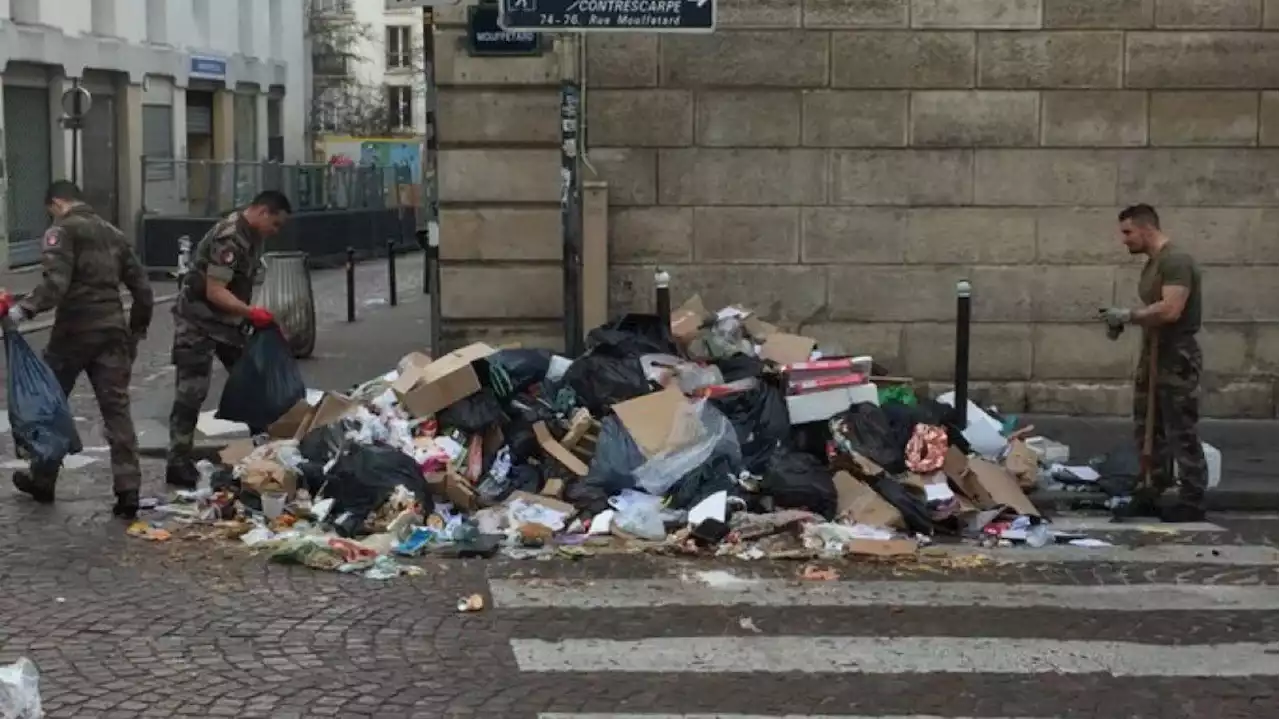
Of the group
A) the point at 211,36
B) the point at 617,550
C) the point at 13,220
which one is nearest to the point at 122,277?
the point at 617,550

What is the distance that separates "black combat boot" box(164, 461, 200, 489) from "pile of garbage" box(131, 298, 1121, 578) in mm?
106

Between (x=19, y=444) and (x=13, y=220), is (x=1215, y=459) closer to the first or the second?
(x=19, y=444)

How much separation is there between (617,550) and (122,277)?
10.3 feet

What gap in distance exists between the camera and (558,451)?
882 cm

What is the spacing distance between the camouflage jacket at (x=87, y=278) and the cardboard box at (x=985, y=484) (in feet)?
14.9

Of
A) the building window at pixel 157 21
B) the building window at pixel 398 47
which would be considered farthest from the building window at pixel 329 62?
the building window at pixel 157 21

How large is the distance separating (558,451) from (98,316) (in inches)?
102

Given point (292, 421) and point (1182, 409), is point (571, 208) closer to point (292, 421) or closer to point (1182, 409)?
point (292, 421)

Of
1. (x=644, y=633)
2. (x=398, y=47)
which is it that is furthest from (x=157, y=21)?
(x=398, y=47)

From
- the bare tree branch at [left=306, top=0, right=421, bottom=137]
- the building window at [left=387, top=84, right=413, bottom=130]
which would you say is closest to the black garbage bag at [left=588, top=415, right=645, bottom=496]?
the bare tree branch at [left=306, top=0, right=421, bottom=137]

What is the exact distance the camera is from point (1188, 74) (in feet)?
37.3

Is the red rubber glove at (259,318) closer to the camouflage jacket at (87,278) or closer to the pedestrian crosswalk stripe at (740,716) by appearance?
the camouflage jacket at (87,278)

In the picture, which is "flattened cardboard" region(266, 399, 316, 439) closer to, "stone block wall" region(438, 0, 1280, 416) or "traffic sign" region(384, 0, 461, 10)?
"stone block wall" region(438, 0, 1280, 416)

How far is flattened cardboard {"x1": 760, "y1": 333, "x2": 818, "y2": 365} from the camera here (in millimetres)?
9883
